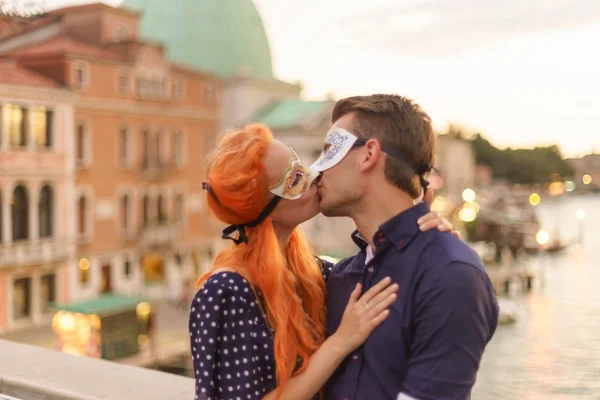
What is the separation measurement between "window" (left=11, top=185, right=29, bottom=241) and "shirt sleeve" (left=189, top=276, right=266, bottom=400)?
11000mm

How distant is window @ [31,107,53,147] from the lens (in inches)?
453

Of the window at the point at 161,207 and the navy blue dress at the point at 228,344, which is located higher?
the navy blue dress at the point at 228,344

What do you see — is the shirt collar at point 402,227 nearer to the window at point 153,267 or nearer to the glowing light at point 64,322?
the glowing light at point 64,322

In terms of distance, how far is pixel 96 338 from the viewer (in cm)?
818

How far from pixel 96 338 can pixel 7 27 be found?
198 inches

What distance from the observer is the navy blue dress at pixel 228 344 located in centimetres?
96

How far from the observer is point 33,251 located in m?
11.6

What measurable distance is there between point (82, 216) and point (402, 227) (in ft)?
42.9

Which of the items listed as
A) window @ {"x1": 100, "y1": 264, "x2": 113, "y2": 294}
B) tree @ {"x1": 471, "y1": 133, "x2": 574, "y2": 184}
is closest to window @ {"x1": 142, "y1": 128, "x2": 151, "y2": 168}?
Result: window @ {"x1": 100, "y1": 264, "x2": 113, "y2": 294}

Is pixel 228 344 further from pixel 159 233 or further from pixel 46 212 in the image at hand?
pixel 159 233

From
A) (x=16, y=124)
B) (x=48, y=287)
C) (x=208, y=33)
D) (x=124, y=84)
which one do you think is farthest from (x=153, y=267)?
(x=208, y=33)

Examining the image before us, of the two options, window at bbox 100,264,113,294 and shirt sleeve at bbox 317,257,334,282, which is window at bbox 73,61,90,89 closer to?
window at bbox 100,264,113,294

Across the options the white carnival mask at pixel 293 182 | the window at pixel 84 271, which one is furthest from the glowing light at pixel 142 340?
the white carnival mask at pixel 293 182

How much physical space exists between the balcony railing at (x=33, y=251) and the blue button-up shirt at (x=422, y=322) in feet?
35.6
